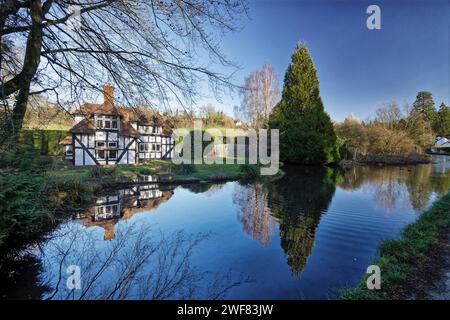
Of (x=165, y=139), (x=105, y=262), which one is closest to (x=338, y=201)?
(x=105, y=262)

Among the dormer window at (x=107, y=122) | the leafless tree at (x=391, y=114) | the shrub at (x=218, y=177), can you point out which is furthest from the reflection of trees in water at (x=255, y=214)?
the leafless tree at (x=391, y=114)

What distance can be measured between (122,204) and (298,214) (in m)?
6.00

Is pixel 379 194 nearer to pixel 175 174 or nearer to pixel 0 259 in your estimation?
pixel 175 174

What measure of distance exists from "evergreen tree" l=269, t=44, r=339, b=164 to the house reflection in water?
52.6 feet

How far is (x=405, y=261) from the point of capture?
3627mm

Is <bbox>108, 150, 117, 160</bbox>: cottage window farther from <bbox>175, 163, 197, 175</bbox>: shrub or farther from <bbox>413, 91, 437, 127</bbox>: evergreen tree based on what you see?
<bbox>413, 91, 437, 127</bbox>: evergreen tree

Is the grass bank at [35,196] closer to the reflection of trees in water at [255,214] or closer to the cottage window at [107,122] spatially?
the reflection of trees in water at [255,214]

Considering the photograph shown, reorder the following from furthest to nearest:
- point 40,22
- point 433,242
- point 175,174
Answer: point 175,174, point 433,242, point 40,22

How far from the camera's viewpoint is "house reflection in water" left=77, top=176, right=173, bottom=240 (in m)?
6.22

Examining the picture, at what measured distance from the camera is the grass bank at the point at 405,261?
2.82 metres

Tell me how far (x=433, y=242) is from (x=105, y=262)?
5.89 metres

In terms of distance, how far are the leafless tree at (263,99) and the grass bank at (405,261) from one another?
20.2 m

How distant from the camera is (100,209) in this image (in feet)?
24.2

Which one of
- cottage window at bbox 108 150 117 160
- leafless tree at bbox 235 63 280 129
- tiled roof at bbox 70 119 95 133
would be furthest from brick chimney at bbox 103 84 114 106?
leafless tree at bbox 235 63 280 129
